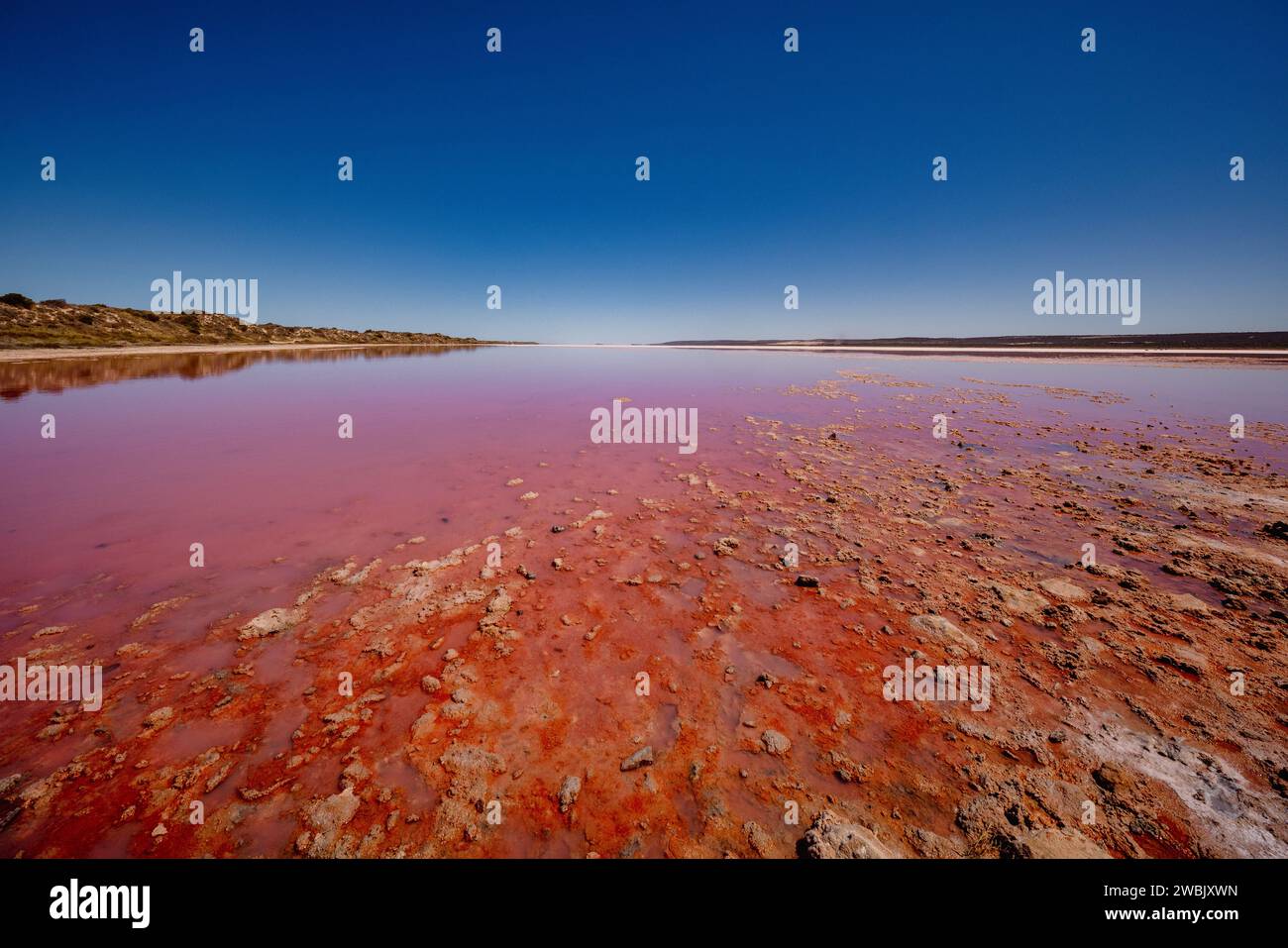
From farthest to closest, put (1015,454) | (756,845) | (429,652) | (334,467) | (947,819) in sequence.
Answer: (1015,454) → (334,467) → (429,652) → (947,819) → (756,845)

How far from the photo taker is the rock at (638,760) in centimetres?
277

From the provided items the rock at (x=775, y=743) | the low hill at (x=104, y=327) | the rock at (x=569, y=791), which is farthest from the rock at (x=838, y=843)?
the low hill at (x=104, y=327)

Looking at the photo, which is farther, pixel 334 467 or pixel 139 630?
pixel 334 467

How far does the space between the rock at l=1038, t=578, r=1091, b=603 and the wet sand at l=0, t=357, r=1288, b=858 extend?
28 millimetres

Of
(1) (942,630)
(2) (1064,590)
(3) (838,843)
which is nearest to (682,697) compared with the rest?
(3) (838,843)

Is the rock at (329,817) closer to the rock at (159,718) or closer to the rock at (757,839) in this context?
the rock at (159,718)

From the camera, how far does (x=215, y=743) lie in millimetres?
2801

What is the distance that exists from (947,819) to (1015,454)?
430 inches

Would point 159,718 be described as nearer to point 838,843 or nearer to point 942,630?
point 838,843

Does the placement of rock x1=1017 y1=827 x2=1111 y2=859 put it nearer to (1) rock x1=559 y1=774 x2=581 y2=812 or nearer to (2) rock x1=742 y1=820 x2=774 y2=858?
(2) rock x1=742 y1=820 x2=774 y2=858

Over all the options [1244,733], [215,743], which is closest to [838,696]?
[1244,733]

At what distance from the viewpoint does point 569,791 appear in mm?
2584

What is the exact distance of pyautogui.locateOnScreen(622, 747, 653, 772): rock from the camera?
2.77m
